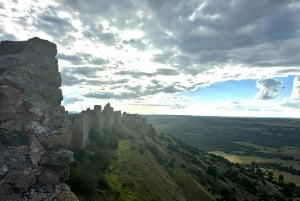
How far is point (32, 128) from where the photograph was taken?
14.5m

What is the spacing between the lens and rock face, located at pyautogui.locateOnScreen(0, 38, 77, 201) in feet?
43.7

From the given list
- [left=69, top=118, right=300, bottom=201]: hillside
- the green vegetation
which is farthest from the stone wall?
the green vegetation

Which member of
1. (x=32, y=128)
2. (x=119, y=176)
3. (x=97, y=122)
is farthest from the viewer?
(x=97, y=122)

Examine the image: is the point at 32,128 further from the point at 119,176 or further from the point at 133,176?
the point at 133,176

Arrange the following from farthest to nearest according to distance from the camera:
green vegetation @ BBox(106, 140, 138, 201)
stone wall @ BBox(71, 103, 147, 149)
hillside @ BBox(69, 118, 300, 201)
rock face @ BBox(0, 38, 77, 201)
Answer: stone wall @ BBox(71, 103, 147, 149) < green vegetation @ BBox(106, 140, 138, 201) < hillside @ BBox(69, 118, 300, 201) < rock face @ BBox(0, 38, 77, 201)

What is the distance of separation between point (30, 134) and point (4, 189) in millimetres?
2476

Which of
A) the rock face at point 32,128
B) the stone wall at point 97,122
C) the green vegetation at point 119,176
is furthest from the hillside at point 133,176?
the rock face at point 32,128

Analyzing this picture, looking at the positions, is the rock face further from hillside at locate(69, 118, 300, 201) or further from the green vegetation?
the green vegetation

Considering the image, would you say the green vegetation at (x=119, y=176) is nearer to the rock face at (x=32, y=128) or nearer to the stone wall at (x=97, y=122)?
the stone wall at (x=97, y=122)

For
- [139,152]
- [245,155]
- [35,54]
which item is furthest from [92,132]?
[245,155]

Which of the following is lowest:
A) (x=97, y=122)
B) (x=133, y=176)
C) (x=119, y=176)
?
(x=133, y=176)

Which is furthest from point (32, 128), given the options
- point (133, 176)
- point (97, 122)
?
point (97, 122)

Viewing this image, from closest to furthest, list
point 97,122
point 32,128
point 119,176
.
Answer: point 32,128
point 119,176
point 97,122

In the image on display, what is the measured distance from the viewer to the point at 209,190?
5591 cm
